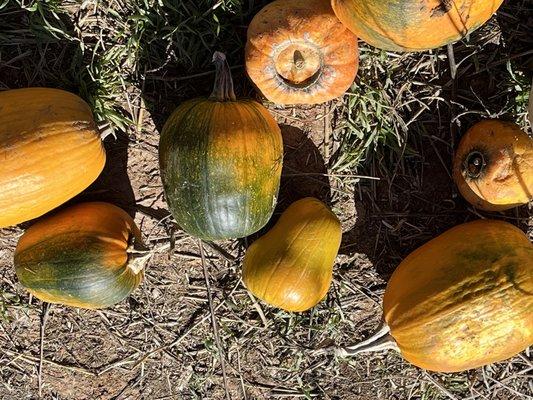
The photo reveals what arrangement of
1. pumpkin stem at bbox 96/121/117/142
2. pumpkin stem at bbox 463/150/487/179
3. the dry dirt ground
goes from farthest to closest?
the dry dirt ground, pumpkin stem at bbox 96/121/117/142, pumpkin stem at bbox 463/150/487/179

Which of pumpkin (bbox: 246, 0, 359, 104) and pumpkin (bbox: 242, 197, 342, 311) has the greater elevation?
pumpkin (bbox: 246, 0, 359, 104)

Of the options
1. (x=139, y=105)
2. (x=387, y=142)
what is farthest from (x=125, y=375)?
(x=387, y=142)

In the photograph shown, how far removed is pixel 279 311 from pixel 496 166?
1.62 meters

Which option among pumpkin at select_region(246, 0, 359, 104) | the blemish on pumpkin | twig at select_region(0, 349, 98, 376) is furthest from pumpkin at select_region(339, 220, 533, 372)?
twig at select_region(0, 349, 98, 376)

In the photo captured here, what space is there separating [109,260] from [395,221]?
1.77m

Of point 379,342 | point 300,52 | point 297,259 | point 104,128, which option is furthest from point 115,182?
point 379,342

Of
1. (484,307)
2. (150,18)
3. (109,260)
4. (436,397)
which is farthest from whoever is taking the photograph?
(436,397)

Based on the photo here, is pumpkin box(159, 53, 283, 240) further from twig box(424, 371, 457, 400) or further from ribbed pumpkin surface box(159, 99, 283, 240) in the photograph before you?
twig box(424, 371, 457, 400)

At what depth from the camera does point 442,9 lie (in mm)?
2809

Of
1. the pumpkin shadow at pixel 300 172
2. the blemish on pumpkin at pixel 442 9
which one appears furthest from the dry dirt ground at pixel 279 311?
the blemish on pumpkin at pixel 442 9

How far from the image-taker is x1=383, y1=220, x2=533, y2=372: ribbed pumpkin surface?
3199 mm

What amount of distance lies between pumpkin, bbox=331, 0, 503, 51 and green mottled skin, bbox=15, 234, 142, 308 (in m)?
1.82

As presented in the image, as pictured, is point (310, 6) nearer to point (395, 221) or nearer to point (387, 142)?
point (387, 142)

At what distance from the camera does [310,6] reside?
3271mm
